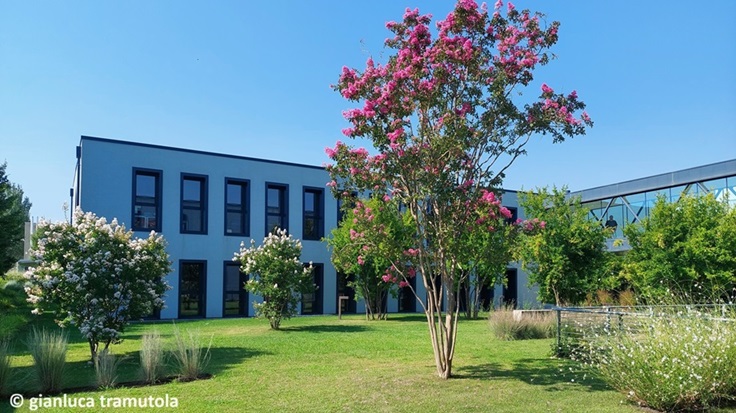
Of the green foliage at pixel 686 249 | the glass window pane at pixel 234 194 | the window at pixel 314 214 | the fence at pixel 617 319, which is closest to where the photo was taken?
the fence at pixel 617 319

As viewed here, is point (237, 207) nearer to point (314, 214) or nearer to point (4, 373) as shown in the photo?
point (314, 214)

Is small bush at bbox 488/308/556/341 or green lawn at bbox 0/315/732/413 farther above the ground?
small bush at bbox 488/308/556/341

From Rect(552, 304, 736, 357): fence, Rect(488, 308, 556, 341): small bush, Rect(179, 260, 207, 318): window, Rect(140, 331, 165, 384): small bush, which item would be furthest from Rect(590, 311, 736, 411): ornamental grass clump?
Rect(179, 260, 207, 318): window

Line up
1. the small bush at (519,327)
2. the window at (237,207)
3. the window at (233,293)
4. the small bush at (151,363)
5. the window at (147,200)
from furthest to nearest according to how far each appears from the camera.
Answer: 1. the window at (237,207)
2. the window at (233,293)
3. the window at (147,200)
4. the small bush at (519,327)
5. the small bush at (151,363)

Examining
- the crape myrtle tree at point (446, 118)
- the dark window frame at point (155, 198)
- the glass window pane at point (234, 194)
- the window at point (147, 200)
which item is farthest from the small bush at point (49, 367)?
the glass window pane at point (234, 194)

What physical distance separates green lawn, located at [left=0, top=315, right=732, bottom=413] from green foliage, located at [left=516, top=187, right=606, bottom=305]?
779 centimetres

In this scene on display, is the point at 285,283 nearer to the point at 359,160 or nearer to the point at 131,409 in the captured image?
the point at 359,160

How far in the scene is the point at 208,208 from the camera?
24.9 meters

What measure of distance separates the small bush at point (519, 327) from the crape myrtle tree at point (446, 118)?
5565 mm

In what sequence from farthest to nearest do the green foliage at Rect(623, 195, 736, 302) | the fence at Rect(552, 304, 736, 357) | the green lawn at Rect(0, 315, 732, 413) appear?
the green foliage at Rect(623, 195, 736, 302)
the fence at Rect(552, 304, 736, 357)
the green lawn at Rect(0, 315, 732, 413)

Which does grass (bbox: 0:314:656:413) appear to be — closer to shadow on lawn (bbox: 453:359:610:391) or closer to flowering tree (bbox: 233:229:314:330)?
shadow on lawn (bbox: 453:359:610:391)

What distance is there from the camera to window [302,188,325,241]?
27.8 m

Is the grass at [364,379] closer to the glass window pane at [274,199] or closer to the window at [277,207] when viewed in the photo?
the window at [277,207]

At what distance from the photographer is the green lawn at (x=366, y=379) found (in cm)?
751
